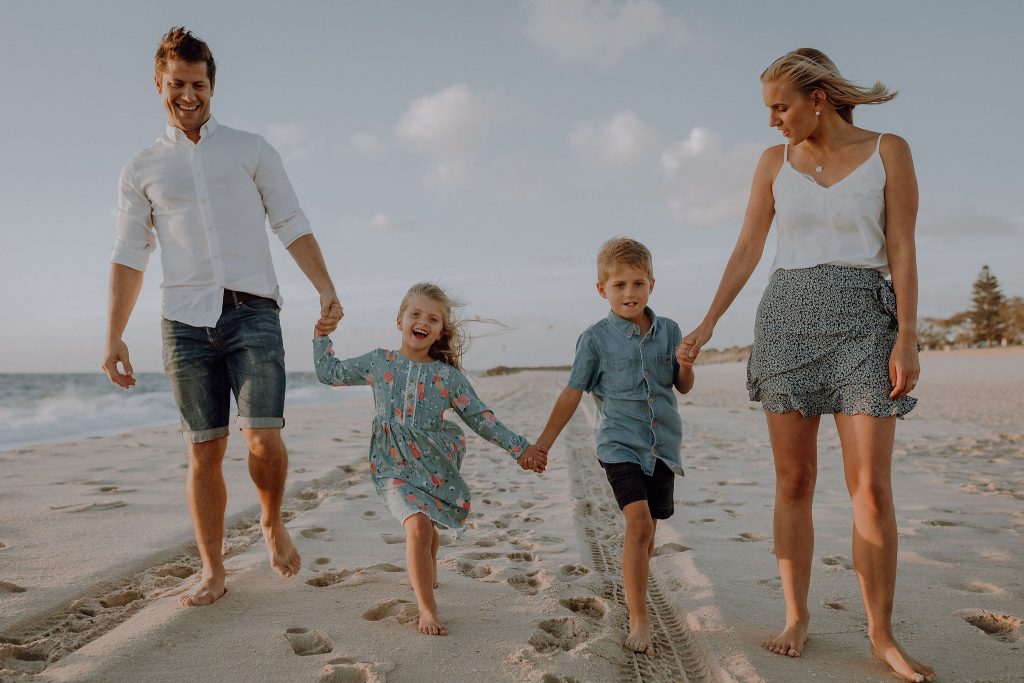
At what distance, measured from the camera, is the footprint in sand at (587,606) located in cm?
287

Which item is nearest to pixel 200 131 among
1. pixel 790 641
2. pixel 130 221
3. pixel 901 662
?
pixel 130 221

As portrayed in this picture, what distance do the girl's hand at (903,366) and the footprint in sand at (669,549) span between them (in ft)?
6.02

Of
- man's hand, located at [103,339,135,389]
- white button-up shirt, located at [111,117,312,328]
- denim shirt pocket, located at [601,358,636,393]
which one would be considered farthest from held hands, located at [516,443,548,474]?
man's hand, located at [103,339,135,389]

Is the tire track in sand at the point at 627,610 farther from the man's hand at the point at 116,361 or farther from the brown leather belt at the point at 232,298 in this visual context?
the man's hand at the point at 116,361

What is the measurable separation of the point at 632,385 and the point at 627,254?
0.55m

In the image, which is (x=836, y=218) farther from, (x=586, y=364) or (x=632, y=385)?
(x=586, y=364)

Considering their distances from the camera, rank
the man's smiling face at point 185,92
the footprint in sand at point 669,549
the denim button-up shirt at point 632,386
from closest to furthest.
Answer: the denim button-up shirt at point 632,386 → the man's smiling face at point 185,92 → the footprint in sand at point 669,549

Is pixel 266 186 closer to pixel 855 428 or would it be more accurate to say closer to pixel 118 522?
pixel 118 522

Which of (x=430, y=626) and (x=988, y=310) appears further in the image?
(x=988, y=310)

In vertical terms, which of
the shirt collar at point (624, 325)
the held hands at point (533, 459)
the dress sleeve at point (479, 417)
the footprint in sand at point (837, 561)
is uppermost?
the shirt collar at point (624, 325)

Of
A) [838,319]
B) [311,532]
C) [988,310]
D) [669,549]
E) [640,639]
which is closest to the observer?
[838,319]

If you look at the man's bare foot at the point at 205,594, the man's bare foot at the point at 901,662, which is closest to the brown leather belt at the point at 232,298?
the man's bare foot at the point at 205,594

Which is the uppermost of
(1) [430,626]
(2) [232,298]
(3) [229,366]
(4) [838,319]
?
(2) [232,298]

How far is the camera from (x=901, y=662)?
226cm
